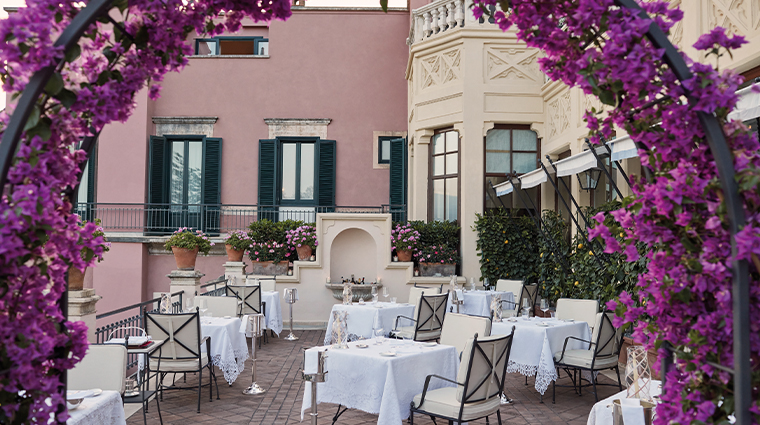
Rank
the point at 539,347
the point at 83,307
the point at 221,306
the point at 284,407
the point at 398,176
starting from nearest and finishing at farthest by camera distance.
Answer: the point at 284,407 < the point at 539,347 < the point at 83,307 < the point at 221,306 < the point at 398,176

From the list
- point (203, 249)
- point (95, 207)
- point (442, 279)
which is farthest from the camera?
point (95, 207)

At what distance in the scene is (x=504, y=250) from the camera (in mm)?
11758

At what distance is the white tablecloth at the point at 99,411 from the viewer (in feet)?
10.8

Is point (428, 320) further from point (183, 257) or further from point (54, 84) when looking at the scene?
point (54, 84)

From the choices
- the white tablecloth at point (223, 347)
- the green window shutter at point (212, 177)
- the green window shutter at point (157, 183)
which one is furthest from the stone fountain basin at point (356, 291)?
the green window shutter at point (157, 183)

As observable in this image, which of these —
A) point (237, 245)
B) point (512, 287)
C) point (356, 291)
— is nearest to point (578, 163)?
point (512, 287)

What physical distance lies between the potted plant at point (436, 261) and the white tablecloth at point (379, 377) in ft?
21.9

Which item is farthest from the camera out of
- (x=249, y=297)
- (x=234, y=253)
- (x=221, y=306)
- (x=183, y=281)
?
(x=234, y=253)

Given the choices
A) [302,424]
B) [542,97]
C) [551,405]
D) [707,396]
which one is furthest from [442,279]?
[707,396]

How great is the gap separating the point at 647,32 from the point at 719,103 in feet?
1.14

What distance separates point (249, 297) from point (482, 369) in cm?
553

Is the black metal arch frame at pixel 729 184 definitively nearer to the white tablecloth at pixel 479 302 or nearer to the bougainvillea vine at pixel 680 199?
the bougainvillea vine at pixel 680 199

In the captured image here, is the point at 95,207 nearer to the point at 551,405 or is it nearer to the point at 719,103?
the point at 551,405

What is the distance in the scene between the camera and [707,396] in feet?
7.02
